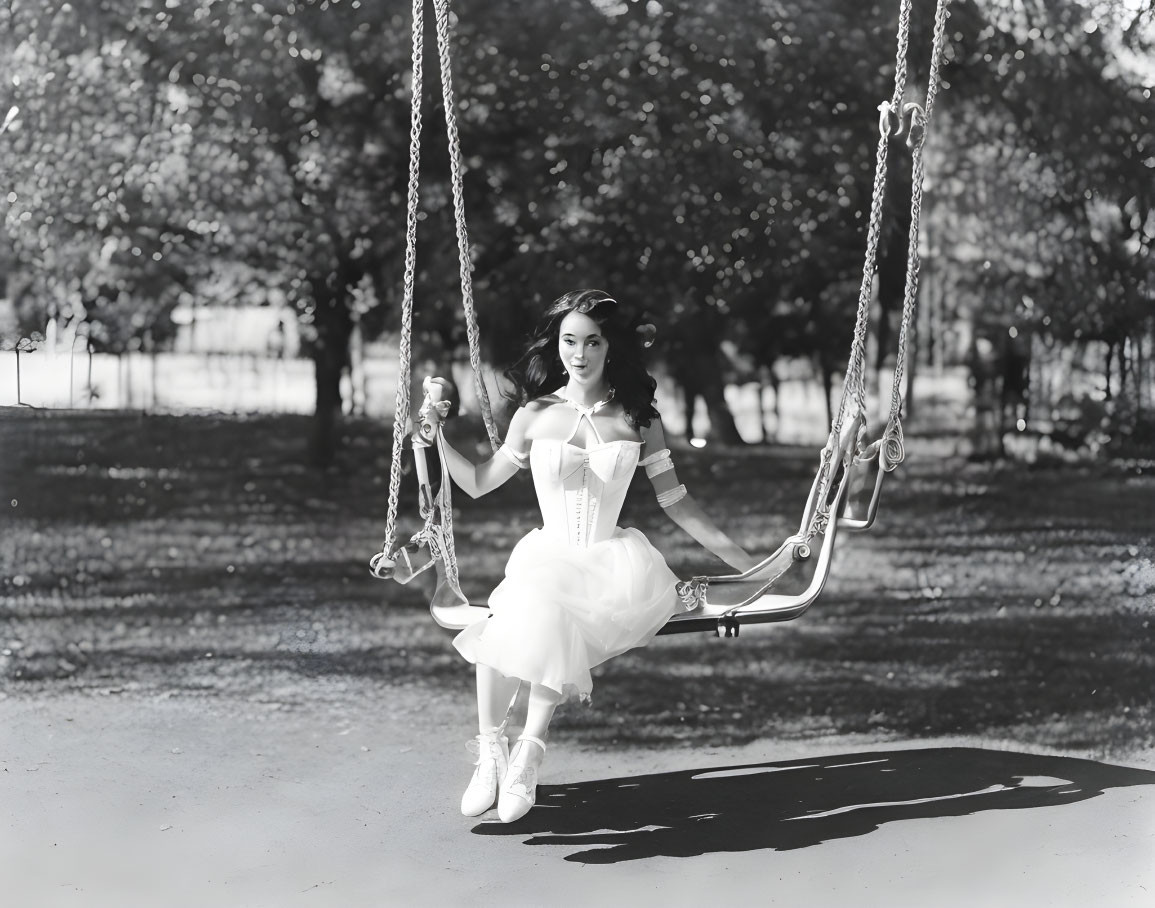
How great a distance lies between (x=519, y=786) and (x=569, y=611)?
1.34ft

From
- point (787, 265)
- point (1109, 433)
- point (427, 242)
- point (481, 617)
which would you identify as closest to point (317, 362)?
point (427, 242)

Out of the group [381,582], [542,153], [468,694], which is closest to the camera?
[468,694]

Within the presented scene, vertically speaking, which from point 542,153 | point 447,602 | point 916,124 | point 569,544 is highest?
point 542,153

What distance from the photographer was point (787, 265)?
5773mm

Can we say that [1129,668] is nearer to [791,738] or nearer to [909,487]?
[909,487]

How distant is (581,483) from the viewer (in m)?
2.97

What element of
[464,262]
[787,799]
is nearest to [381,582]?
[787,799]

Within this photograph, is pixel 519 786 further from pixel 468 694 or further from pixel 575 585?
pixel 468 694

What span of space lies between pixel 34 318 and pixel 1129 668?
5.12 m

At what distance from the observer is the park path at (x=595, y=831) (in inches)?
118

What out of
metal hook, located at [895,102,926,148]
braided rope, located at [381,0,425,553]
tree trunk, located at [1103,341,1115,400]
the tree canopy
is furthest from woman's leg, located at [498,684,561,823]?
tree trunk, located at [1103,341,1115,400]

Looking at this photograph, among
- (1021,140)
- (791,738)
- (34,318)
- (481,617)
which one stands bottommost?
(791,738)

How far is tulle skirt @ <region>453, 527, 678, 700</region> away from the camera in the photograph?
2830mm

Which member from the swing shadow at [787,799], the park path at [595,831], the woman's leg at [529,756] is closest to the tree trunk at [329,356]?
the park path at [595,831]
